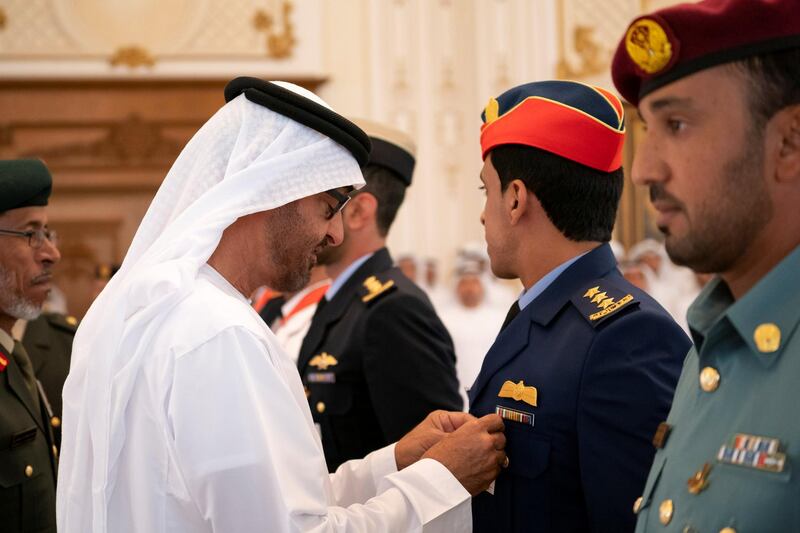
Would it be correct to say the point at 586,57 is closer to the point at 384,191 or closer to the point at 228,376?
the point at 384,191

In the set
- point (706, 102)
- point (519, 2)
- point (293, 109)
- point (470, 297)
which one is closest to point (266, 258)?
point (293, 109)

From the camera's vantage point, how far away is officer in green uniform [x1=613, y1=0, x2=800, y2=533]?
1.18 meters

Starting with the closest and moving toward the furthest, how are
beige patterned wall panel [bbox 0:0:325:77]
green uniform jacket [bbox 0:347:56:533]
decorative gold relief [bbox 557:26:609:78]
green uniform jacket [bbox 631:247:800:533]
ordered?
green uniform jacket [bbox 631:247:800:533] < green uniform jacket [bbox 0:347:56:533] < beige patterned wall panel [bbox 0:0:325:77] < decorative gold relief [bbox 557:26:609:78]

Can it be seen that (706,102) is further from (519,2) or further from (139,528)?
(519,2)

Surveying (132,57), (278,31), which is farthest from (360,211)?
(132,57)

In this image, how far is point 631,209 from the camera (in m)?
8.77

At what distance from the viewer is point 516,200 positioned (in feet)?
6.70

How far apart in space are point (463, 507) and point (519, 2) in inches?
278

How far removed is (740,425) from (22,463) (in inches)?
82.5

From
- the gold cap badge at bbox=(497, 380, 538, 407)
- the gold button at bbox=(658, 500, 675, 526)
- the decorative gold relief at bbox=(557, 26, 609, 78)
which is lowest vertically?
the gold button at bbox=(658, 500, 675, 526)

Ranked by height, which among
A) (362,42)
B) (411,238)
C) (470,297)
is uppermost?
(362,42)

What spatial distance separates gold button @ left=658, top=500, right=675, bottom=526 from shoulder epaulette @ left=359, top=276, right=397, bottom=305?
160 centimetres

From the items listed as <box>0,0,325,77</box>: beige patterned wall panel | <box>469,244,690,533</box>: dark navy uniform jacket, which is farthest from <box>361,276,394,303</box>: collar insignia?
<box>0,0,325,77</box>: beige patterned wall panel

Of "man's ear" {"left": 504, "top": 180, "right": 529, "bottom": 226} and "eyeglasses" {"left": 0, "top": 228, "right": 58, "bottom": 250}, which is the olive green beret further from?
"man's ear" {"left": 504, "top": 180, "right": 529, "bottom": 226}
